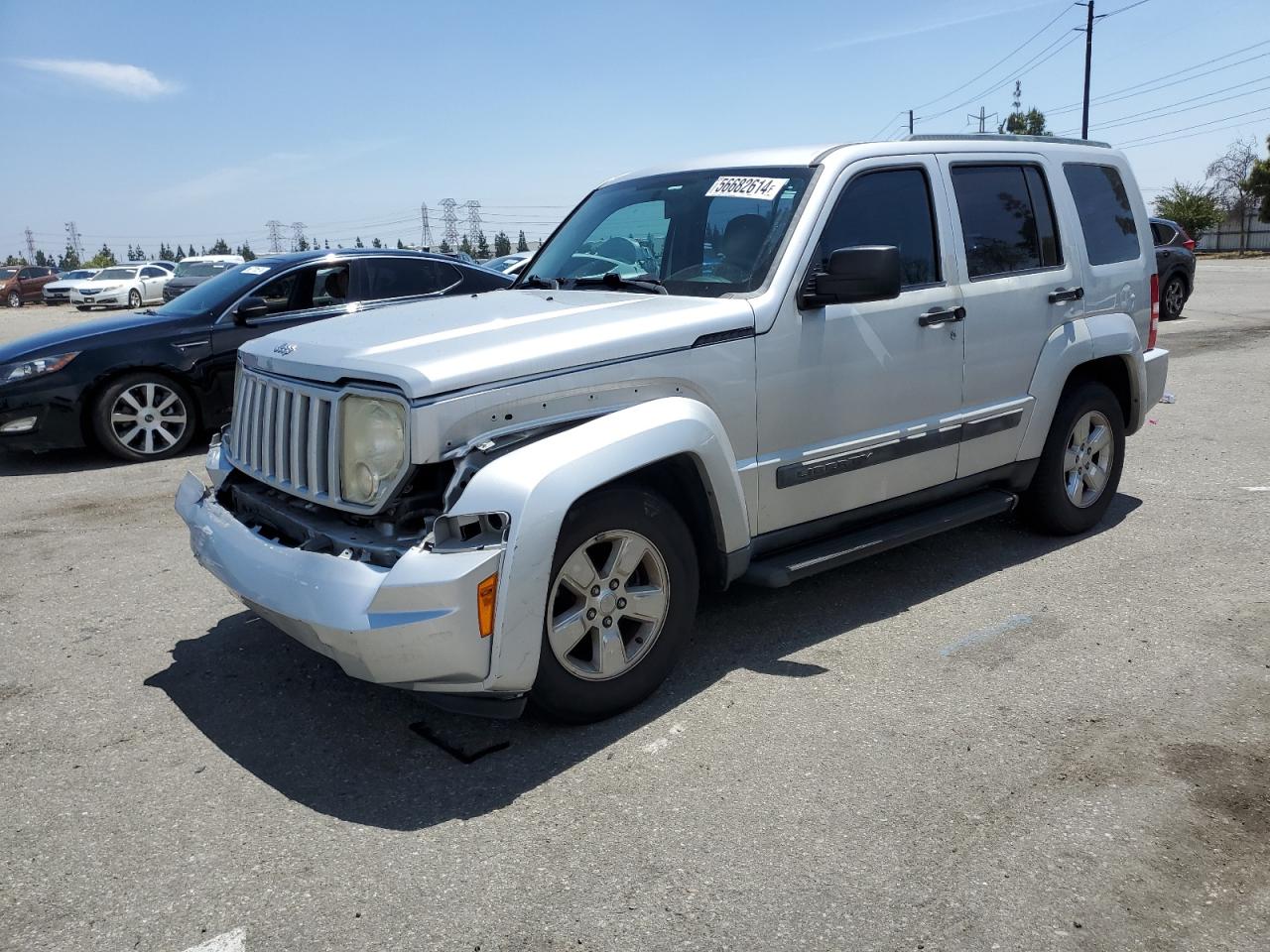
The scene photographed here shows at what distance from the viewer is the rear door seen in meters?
4.86

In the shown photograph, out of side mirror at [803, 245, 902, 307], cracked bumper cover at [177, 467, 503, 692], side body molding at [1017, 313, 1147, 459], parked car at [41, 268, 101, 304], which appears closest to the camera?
cracked bumper cover at [177, 467, 503, 692]

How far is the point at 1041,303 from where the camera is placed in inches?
204

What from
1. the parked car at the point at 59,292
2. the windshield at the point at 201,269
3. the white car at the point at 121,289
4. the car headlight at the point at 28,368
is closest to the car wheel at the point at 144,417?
the car headlight at the point at 28,368

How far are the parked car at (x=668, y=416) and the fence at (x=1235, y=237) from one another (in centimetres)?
5824

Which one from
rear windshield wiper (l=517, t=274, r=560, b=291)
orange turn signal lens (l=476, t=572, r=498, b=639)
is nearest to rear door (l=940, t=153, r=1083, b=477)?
rear windshield wiper (l=517, t=274, r=560, b=291)

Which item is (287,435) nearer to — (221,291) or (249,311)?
(249,311)

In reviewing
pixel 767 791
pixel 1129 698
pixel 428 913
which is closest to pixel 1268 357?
pixel 1129 698

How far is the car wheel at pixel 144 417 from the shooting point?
26.9 ft

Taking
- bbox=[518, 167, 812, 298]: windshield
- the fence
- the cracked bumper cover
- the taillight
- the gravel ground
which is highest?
the fence

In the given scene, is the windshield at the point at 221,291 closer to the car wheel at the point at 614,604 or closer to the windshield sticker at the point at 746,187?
the windshield sticker at the point at 746,187

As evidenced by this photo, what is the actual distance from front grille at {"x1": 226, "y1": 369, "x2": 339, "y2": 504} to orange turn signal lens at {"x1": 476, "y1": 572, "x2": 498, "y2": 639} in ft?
2.23

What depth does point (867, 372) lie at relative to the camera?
14.4 ft

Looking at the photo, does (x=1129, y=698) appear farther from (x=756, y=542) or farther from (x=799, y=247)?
(x=799, y=247)

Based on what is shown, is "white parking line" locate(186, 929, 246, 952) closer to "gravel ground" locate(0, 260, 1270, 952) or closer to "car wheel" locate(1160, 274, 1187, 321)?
"gravel ground" locate(0, 260, 1270, 952)
